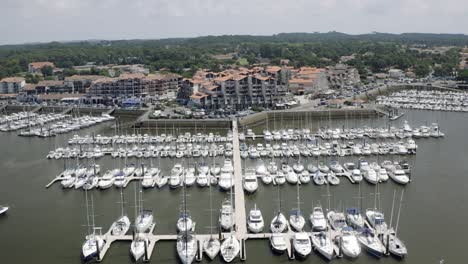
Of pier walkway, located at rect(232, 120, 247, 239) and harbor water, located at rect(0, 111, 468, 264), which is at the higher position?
pier walkway, located at rect(232, 120, 247, 239)

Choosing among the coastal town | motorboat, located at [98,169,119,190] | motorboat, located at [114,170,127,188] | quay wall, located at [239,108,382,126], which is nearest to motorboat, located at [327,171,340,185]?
the coastal town

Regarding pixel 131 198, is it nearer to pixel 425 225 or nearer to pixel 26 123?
pixel 425 225

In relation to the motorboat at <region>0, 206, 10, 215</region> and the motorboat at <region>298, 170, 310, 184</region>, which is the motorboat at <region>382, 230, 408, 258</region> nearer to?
the motorboat at <region>298, 170, 310, 184</region>

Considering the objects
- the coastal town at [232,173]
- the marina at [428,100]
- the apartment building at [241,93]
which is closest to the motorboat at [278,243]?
the coastal town at [232,173]

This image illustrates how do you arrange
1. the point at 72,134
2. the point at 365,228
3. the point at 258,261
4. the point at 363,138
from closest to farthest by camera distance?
the point at 258,261
the point at 365,228
the point at 363,138
the point at 72,134

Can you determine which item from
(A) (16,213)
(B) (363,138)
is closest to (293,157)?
(B) (363,138)
